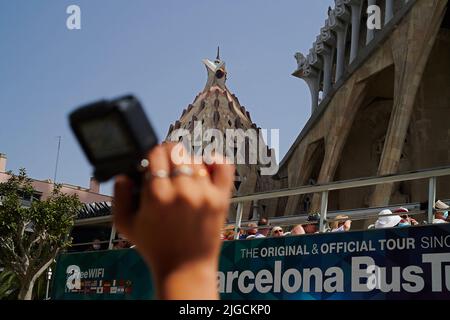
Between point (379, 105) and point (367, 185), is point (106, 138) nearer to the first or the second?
point (367, 185)

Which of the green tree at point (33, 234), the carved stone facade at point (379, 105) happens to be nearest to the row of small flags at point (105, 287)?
the green tree at point (33, 234)

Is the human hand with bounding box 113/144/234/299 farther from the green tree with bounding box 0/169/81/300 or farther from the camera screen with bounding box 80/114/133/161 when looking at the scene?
the green tree with bounding box 0/169/81/300

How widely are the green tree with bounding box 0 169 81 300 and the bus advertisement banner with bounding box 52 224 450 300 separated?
1137 cm

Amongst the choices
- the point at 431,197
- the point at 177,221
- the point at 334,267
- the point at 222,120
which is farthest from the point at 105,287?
the point at 222,120

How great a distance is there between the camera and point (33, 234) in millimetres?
20781

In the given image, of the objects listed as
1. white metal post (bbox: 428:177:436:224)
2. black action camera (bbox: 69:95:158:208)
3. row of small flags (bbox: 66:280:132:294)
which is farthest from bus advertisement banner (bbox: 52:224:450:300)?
black action camera (bbox: 69:95:158:208)

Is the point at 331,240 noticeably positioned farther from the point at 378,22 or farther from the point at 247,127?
the point at 247,127

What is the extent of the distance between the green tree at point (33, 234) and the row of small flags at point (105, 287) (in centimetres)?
966

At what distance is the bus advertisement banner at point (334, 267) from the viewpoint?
6078mm

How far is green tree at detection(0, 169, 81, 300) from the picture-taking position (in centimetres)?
1973

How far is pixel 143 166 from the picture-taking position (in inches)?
52.1
